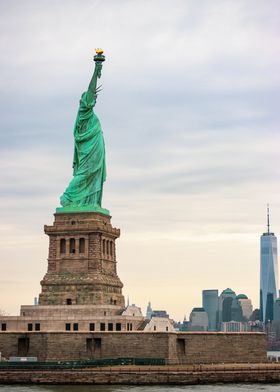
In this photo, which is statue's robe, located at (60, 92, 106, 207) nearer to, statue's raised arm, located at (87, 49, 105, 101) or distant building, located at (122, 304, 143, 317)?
statue's raised arm, located at (87, 49, 105, 101)

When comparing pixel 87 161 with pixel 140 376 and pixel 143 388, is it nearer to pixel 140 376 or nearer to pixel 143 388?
pixel 140 376

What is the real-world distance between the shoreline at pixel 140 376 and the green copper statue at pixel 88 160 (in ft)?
69.2

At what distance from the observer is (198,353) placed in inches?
4326

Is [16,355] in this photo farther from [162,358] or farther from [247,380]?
[247,380]

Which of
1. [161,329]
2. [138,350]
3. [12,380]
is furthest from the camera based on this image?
[161,329]

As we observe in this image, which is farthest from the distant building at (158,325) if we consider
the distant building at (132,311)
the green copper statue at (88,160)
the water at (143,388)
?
the water at (143,388)

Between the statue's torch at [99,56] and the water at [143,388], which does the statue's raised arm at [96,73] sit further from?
the water at [143,388]

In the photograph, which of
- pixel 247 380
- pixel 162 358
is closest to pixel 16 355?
pixel 162 358

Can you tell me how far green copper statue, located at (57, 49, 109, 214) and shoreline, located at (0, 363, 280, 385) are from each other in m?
21.1

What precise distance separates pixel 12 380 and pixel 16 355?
7782 mm

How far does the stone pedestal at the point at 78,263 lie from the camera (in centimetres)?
11312

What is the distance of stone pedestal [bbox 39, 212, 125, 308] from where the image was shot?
113125 millimetres

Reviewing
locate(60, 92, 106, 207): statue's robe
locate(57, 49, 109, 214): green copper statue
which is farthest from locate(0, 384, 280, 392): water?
locate(60, 92, 106, 207): statue's robe

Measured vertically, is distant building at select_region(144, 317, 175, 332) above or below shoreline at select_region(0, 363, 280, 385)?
above
